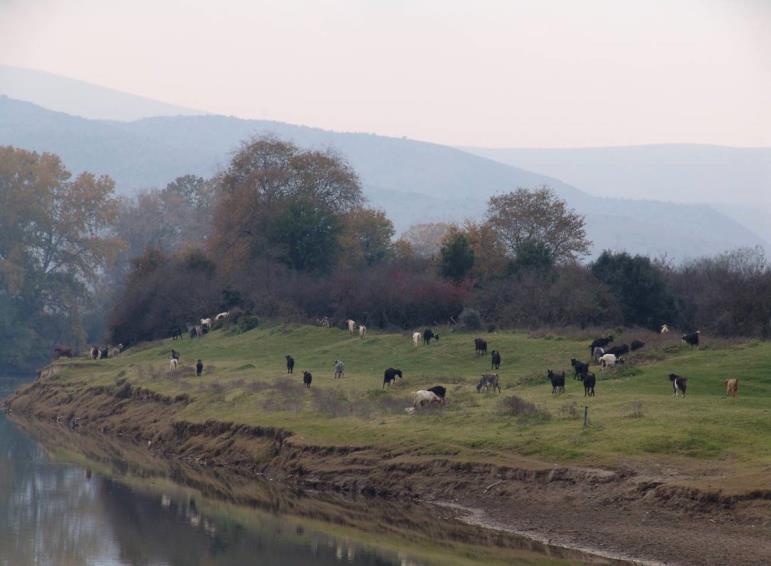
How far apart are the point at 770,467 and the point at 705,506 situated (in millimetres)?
2044

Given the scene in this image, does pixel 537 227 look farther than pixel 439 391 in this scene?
Yes

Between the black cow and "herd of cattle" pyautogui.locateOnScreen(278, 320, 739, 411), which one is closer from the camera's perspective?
"herd of cattle" pyautogui.locateOnScreen(278, 320, 739, 411)

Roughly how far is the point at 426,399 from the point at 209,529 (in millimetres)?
10763

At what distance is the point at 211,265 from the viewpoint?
90.7 meters

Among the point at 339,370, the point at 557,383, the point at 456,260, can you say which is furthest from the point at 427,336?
the point at 456,260

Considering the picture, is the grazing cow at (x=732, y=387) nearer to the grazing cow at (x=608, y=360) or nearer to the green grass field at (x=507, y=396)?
the green grass field at (x=507, y=396)

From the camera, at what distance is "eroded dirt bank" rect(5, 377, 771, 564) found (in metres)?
26.4

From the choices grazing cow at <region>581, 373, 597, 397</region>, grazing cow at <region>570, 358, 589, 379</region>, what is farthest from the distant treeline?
grazing cow at <region>581, 373, 597, 397</region>

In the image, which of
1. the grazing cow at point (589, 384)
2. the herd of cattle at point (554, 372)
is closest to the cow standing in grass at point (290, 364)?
the herd of cattle at point (554, 372)

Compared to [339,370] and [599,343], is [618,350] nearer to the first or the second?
[599,343]

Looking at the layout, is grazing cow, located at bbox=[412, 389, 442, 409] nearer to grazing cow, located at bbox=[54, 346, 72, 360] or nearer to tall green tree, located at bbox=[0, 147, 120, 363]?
grazing cow, located at bbox=[54, 346, 72, 360]

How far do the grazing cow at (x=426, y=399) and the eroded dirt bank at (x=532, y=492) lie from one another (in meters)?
3.98

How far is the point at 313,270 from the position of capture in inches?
3521

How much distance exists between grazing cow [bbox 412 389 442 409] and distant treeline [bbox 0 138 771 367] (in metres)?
20.7
